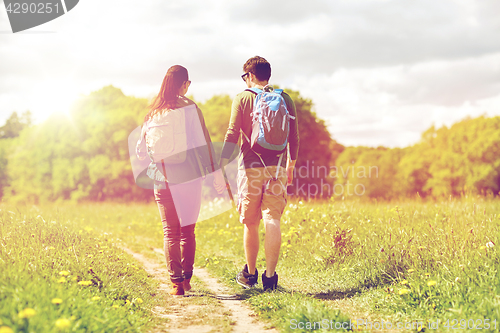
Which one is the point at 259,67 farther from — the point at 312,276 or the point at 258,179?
the point at 312,276

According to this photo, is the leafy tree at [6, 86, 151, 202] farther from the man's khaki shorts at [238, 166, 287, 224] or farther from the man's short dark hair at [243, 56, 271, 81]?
the man's khaki shorts at [238, 166, 287, 224]

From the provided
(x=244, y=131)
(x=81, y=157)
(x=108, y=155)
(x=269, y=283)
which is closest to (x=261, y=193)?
(x=244, y=131)

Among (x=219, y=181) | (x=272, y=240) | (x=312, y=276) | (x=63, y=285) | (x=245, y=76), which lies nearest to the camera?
(x=63, y=285)

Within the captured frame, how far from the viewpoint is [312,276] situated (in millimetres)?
4609

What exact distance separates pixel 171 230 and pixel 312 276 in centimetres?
180

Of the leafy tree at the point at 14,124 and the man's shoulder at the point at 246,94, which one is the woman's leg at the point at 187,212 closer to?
the man's shoulder at the point at 246,94

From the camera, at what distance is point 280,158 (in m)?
4.01

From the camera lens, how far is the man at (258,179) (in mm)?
3926

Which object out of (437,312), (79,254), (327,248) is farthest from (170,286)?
(437,312)

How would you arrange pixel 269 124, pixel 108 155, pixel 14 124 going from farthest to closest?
pixel 14 124
pixel 108 155
pixel 269 124

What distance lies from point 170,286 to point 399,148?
2202 inches

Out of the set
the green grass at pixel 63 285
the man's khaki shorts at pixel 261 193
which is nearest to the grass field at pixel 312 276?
the green grass at pixel 63 285

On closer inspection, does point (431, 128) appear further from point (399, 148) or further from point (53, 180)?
point (53, 180)

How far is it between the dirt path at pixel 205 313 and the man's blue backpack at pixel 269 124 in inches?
60.8
